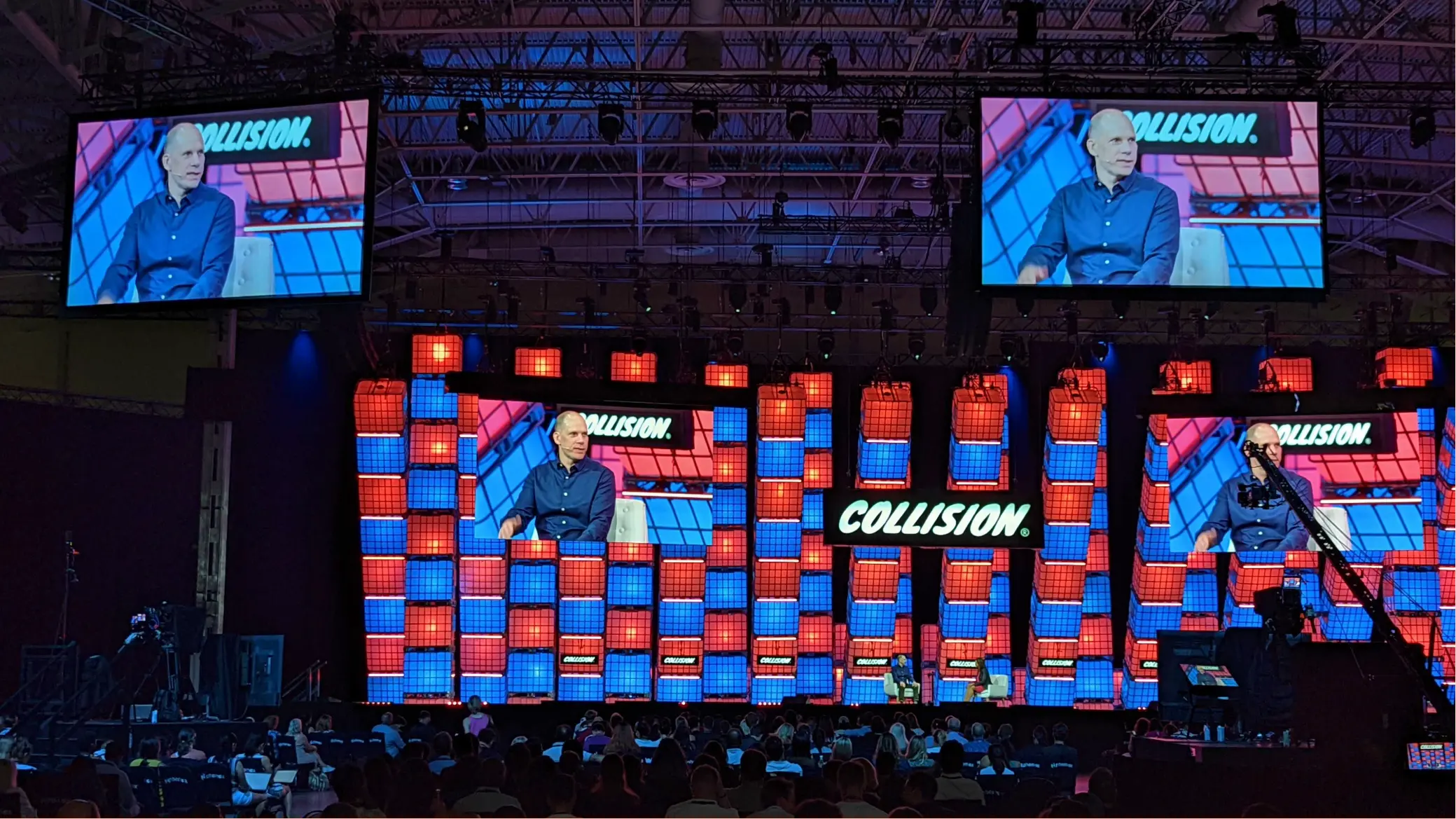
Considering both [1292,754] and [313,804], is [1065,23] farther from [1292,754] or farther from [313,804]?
[313,804]

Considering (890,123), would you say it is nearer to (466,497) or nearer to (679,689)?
(466,497)

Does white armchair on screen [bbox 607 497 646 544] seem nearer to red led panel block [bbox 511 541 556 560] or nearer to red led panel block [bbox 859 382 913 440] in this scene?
red led panel block [bbox 511 541 556 560]

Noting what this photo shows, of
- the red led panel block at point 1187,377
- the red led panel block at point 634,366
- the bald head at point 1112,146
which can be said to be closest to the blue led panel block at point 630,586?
the red led panel block at point 634,366

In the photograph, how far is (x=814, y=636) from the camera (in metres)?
Answer: 23.2

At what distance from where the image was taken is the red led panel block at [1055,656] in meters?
23.2

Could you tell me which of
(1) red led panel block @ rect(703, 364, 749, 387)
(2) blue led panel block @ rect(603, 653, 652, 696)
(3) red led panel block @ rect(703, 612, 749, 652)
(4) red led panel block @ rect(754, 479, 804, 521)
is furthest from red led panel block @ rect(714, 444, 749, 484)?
(2) blue led panel block @ rect(603, 653, 652, 696)

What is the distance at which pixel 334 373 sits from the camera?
23.7m

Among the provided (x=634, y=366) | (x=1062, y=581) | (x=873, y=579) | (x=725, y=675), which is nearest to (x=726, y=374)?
(x=634, y=366)

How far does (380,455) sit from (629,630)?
4632 mm

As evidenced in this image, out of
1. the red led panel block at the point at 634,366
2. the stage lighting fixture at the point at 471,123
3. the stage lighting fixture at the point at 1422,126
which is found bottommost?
the red led panel block at the point at 634,366

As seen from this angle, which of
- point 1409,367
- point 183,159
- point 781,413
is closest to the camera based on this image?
point 183,159

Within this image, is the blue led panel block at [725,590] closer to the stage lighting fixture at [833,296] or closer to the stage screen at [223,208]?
the stage lighting fixture at [833,296]

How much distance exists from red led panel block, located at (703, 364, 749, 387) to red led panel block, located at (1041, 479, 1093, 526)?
5013 mm

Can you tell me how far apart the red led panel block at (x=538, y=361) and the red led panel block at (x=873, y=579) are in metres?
5.62
